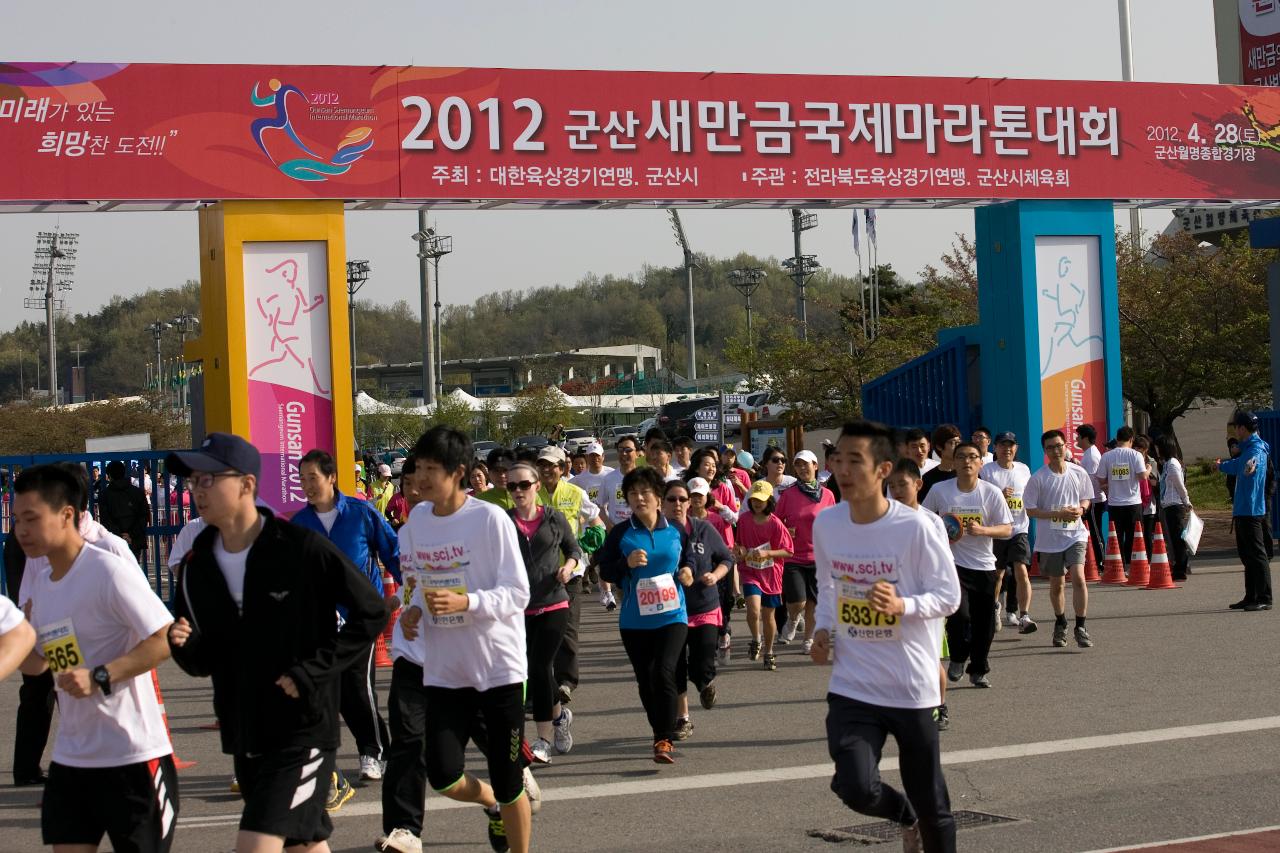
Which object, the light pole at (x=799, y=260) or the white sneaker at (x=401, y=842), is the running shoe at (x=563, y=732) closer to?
the white sneaker at (x=401, y=842)

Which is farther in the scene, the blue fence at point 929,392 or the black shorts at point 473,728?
the blue fence at point 929,392

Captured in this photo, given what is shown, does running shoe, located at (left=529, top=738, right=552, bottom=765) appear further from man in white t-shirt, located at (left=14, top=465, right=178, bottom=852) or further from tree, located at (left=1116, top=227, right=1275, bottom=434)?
tree, located at (left=1116, top=227, right=1275, bottom=434)

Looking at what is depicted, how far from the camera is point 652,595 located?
29.0 feet

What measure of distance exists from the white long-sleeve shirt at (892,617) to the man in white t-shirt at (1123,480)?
484 inches

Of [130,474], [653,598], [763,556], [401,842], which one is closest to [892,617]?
[401,842]

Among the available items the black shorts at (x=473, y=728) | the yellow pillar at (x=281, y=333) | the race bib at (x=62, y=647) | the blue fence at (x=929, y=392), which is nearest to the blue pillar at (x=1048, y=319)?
the blue fence at (x=929, y=392)

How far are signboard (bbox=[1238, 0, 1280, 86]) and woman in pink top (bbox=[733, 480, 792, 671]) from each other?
2954 centimetres

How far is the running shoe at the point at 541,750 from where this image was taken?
879 centimetres

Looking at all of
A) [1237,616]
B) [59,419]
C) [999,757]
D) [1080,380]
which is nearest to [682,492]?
[999,757]

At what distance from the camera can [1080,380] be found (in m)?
18.8

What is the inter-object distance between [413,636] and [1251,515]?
1069 cm

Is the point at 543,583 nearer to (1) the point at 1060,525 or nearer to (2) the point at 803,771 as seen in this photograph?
(2) the point at 803,771

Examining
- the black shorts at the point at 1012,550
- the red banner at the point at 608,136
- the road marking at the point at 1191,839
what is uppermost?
the red banner at the point at 608,136

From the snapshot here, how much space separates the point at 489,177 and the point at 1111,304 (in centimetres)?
780
